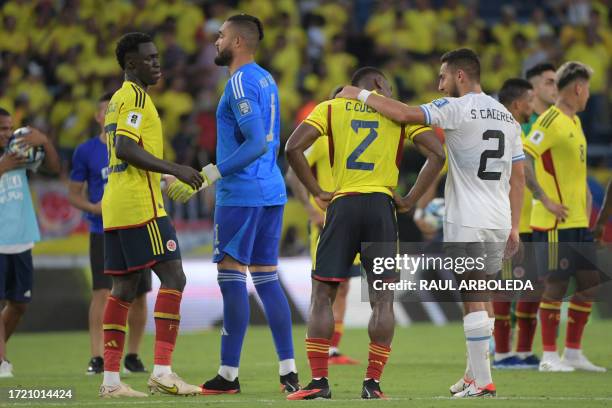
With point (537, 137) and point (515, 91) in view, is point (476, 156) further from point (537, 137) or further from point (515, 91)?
point (515, 91)

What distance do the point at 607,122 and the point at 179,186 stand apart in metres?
14.0

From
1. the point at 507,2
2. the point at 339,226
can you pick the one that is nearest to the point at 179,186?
the point at 339,226

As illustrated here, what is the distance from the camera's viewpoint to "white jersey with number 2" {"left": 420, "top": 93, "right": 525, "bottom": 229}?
812cm

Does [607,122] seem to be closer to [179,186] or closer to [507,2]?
[507,2]

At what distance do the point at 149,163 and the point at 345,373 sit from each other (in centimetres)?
318

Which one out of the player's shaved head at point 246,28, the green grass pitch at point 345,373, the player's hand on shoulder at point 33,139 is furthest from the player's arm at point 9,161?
the player's shaved head at point 246,28

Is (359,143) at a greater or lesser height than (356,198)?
greater

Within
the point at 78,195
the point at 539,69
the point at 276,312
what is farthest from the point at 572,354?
the point at 78,195

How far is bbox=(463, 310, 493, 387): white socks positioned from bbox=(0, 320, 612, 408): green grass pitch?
23cm

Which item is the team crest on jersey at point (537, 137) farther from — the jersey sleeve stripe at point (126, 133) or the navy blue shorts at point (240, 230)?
the jersey sleeve stripe at point (126, 133)

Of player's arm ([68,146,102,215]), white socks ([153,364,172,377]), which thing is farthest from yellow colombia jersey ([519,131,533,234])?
white socks ([153,364,172,377])

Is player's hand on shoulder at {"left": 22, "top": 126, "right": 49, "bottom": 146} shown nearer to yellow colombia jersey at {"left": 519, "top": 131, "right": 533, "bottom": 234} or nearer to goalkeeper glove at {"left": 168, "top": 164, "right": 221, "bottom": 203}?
goalkeeper glove at {"left": 168, "top": 164, "right": 221, "bottom": 203}

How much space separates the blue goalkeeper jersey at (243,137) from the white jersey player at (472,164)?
672 mm

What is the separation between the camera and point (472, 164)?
8.17 m
